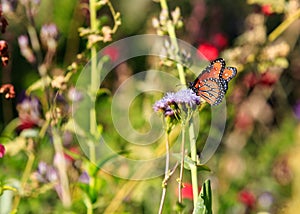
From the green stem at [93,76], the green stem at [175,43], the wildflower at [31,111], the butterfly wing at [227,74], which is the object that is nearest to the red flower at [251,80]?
the wildflower at [31,111]

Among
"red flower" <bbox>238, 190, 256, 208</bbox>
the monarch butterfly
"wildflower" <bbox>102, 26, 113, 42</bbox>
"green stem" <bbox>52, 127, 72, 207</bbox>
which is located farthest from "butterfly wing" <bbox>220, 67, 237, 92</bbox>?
"red flower" <bbox>238, 190, 256, 208</bbox>

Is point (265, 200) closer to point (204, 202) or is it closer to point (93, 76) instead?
point (93, 76)

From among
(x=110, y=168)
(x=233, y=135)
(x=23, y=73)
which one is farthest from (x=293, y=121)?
(x=110, y=168)

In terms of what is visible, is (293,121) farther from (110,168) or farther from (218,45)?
(110,168)

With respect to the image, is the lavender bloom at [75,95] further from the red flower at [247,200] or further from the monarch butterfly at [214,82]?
the red flower at [247,200]

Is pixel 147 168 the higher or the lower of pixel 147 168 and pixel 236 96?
the lower

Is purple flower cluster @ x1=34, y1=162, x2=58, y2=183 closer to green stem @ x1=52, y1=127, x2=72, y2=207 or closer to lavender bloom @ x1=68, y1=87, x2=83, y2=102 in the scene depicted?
green stem @ x1=52, y1=127, x2=72, y2=207

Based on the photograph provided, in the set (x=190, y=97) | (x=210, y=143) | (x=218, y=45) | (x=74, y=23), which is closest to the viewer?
(x=190, y=97)

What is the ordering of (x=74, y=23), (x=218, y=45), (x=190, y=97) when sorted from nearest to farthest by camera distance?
(x=190, y=97)
(x=218, y=45)
(x=74, y=23)
